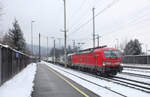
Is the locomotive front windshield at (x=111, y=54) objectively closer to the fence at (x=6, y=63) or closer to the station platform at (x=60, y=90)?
the station platform at (x=60, y=90)

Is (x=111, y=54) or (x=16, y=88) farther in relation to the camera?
(x=111, y=54)

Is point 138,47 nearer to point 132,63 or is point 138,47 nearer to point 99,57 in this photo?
point 132,63

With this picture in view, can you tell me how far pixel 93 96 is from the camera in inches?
419

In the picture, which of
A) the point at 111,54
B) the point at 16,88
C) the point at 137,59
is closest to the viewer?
the point at 16,88

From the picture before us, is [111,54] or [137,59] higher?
[111,54]

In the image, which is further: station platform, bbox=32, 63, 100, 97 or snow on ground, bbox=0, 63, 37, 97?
station platform, bbox=32, 63, 100, 97

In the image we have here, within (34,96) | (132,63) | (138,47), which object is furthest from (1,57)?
(138,47)

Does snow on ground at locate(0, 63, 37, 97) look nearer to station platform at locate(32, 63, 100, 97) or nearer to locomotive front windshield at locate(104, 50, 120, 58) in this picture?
station platform at locate(32, 63, 100, 97)

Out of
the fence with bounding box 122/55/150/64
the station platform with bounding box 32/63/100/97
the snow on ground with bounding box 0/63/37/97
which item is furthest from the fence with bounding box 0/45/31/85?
the fence with bounding box 122/55/150/64

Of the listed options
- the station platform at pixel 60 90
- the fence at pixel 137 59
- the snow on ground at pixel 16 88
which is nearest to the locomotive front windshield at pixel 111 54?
the station platform at pixel 60 90

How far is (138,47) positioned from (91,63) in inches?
1961

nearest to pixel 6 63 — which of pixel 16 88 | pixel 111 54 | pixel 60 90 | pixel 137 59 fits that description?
pixel 16 88

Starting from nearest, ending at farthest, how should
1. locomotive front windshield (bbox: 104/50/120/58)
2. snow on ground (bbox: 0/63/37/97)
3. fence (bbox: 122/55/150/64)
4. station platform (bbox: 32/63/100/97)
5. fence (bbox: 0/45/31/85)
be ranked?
snow on ground (bbox: 0/63/37/97)
station platform (bbox: 32/63/100/97)
fence (bbox: 0/45/31/85)
locomotive front windshield (bbox: 104/50/120/58)
fence (bbox: 122/55/150/64)

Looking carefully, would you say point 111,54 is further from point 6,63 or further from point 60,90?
point 6,63
